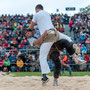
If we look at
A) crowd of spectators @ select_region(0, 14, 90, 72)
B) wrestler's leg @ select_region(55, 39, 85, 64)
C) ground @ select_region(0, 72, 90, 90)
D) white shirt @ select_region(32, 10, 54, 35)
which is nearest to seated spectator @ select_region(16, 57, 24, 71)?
crowd of spectators @ select_region(0, 14, 90, 72)

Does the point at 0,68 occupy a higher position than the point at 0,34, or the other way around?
the point at 0,34

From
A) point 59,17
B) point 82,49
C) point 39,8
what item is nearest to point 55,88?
point 39,8

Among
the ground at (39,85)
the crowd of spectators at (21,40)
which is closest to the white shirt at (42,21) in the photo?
the ground at (39,85)

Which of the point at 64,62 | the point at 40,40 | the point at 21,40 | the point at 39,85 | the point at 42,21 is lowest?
the point at 39,85

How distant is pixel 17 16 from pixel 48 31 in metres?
18.8

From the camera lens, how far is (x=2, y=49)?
51.8ft

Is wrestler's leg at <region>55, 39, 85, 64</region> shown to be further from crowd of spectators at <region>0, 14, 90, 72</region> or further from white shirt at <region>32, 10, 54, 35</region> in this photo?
crowd of spectators at <region>0, 14, 90, 72</region>

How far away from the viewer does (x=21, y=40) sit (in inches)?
707

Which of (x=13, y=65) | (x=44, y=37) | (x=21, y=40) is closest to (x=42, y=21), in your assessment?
(x=44, y=37)

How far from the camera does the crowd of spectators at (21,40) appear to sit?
1483cm

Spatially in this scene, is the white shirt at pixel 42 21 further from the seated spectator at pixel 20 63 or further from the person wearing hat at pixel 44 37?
the seated spectator at pixel 20 63

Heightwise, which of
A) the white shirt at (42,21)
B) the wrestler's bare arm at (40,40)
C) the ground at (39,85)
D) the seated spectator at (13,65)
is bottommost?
the ground at (39,85)

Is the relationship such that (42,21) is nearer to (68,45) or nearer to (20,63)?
(68,45)

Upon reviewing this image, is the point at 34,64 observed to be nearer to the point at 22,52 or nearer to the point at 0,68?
the point at 22,52
